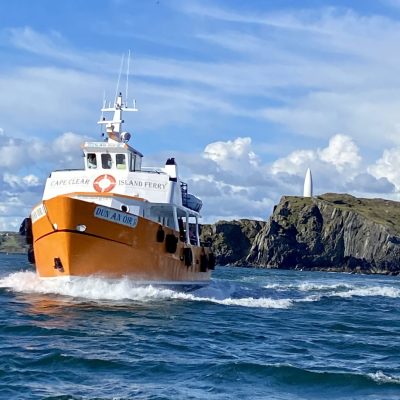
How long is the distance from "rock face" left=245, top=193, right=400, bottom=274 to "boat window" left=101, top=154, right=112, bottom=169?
501ft

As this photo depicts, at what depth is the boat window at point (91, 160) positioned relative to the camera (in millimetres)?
33094

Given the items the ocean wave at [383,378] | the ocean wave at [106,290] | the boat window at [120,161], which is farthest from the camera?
the boat window at [120,161]

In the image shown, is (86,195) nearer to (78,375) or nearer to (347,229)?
(78,375)

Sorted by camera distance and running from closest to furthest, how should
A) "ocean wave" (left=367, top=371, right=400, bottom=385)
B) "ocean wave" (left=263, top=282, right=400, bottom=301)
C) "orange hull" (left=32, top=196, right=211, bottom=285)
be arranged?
"ocean wave" (left=367, top=371, right=400, bottom=385)
"orange hull" (left=32, top=196, right=211, bottom=285)
"ocean wave" (left=263, top=282, right=400, bottom=301)

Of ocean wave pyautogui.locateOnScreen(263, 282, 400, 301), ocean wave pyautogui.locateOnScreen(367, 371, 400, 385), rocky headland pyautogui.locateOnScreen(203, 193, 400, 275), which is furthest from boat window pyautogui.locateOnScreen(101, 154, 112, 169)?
rocky headland pyautogui.locateOnScreen(203, 193, 400, 275)

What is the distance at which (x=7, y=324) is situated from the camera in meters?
18.2

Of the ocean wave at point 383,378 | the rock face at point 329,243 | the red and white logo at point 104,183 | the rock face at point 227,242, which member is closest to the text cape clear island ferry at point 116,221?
the red and white logo at point 104,183

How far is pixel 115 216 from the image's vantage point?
26688 millimetres

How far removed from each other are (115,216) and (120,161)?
21.9 ft

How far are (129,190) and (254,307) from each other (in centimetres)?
779

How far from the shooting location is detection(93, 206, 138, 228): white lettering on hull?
26.3 metres

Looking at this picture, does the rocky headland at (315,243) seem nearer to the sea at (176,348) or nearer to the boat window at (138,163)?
the boat window at (138,163)

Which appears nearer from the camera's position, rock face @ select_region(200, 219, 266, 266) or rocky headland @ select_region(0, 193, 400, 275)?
rocky headland @ select_region(0, 193, 400, 275)

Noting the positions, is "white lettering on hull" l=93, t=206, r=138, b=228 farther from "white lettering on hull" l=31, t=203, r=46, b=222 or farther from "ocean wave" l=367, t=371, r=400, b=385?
"ocean wave" l=367, t=371, r=400, b=385
